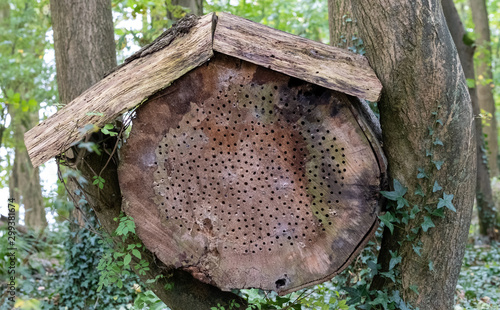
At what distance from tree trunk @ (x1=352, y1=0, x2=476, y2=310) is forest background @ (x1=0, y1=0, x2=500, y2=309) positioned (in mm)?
219

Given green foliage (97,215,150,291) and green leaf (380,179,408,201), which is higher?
green leaf (380,179,408,201)

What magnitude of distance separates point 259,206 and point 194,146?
569 millimetres

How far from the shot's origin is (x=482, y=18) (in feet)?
44.1

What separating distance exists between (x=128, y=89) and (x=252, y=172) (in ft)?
3.11

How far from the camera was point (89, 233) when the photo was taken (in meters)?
5.51

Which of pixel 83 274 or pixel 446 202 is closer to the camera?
pixel 446 202

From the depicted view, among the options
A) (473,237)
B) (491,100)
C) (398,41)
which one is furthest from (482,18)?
(398,41)

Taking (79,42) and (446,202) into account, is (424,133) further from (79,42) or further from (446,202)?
(79,42)

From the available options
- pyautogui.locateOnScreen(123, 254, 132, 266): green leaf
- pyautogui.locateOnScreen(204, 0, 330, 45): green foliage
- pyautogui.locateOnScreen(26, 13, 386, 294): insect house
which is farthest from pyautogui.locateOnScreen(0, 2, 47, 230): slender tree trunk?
pyautogui.locateOnScreen(26, 13, 386, 294): insect house

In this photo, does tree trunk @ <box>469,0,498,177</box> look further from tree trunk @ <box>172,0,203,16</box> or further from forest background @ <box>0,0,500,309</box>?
tree trunk @ <box>172,0,203,16</box>

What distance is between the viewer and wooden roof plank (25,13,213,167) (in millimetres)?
2678

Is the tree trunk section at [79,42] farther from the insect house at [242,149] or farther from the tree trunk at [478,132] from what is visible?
the tree trunk at [478,132]

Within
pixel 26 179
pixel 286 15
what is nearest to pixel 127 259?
pixel 286 15

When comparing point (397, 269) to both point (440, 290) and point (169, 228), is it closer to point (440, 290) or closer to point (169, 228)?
point (440, 290)
